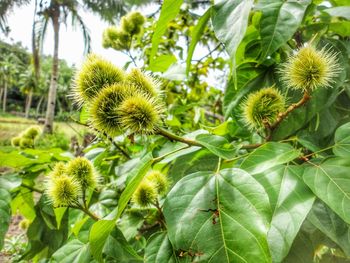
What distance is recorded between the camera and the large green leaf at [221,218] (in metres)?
0.57

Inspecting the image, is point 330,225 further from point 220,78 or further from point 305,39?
point 220,78

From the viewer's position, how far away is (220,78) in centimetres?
308

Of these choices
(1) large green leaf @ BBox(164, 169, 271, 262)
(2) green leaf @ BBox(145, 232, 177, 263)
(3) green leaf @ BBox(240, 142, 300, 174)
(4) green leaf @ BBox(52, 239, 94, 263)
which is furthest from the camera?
(4) green leaf @ BBox(52, 239, 94, 263)

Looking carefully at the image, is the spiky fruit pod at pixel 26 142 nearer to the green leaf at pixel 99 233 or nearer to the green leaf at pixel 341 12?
the green leaf at pixel 99 233

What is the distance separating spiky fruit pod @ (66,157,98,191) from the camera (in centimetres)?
102

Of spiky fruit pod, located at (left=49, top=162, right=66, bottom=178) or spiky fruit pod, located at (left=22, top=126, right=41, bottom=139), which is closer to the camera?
spiky fruit pod, located at (left=49, top=162, right=66, bottom=178)

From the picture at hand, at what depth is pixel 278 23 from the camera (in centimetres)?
76

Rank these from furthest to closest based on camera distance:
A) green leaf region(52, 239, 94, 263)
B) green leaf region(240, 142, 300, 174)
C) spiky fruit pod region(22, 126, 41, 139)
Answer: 1. spiky fruit pod region(22, 126, 41, 139)
2. green leaf region(52, 239, 94, 263)
3. green leaf region(240, 142, 300, 174)

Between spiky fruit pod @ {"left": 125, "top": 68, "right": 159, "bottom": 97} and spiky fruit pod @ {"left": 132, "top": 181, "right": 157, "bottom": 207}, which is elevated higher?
spiky fruit pod @ {"left": 125, "top": 68, "right": 159, "bottom": 97}

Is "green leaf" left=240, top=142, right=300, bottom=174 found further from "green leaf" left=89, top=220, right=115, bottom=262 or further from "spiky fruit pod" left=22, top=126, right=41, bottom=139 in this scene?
"spiky fruit pod" left=22, top=126, right=41, bottom=139

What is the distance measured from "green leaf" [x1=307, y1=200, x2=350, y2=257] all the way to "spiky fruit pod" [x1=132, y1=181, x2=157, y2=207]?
42 cm

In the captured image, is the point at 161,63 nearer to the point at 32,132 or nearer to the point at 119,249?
the point at 119,249

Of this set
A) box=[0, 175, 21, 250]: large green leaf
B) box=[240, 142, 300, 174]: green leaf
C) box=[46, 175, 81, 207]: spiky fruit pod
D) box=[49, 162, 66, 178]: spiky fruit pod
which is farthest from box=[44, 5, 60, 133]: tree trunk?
box=[240, 142, 300, 174]: green leaf

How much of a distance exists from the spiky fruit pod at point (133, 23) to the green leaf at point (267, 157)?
3.62ft
